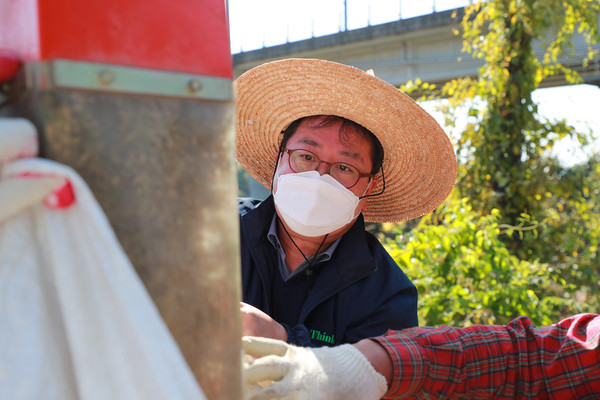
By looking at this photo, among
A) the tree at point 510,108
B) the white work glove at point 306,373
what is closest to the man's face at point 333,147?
the white work glove at point 306,373

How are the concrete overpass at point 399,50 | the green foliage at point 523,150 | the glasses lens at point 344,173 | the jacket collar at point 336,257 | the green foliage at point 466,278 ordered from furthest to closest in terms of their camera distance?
the concrete overpass at point 399,50, the green foliage at point 523,150, the green foliage at point 466,278, the glasses lens at point 344,173, the jacket collar at point 336,257

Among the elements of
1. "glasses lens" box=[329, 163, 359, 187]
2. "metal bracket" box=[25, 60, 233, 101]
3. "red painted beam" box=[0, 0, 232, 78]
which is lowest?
"glasses lens" box=[329, 163, 359, 187]

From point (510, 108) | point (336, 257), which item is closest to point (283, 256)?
point (336, 257)

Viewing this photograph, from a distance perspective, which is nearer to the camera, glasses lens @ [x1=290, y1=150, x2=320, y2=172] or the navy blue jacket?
the navy blue jacket

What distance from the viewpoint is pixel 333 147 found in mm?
2348

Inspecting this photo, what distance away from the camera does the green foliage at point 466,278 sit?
11.3 feet

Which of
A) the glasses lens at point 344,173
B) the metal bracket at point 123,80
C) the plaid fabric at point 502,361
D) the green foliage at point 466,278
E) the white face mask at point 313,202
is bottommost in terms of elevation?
the green foliage at point 466,278

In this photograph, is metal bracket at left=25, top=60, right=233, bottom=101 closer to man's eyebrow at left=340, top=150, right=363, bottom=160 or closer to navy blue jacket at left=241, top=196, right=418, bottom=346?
navy blue jacket at left=241, top=196, right=418, bottom=346

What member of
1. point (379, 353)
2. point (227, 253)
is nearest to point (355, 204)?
point (379, 353)

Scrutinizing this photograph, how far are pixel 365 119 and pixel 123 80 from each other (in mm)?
1741

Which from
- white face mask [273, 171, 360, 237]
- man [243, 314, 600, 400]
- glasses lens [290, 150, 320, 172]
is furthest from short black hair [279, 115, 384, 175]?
man [243, 314, 600, 400]

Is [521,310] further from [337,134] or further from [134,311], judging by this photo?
[134,311]

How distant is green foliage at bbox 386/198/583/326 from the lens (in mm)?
3432

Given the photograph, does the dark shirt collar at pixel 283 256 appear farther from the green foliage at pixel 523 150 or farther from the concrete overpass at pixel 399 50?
the concrete overpass at pixel 399 50
